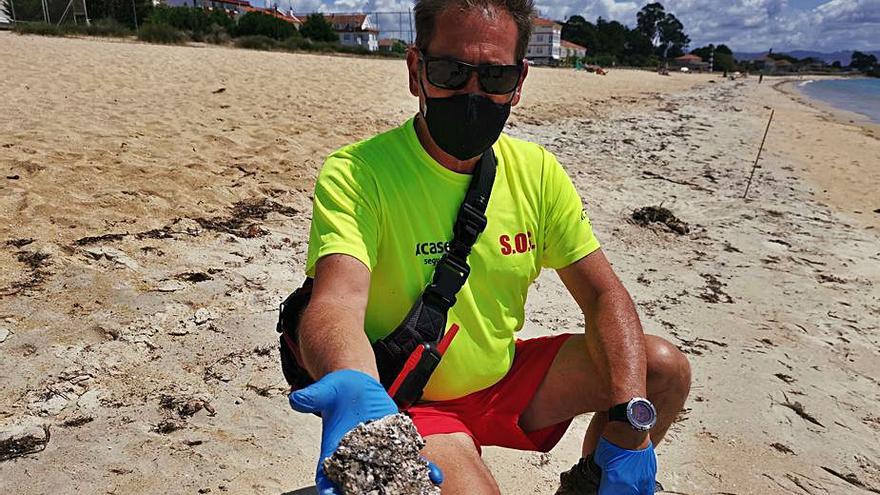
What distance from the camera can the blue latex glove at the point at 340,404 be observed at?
120 centimetres

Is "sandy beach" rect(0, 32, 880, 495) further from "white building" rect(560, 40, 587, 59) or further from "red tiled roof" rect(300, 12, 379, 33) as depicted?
"white building" rect(560, 40, 587, 59)

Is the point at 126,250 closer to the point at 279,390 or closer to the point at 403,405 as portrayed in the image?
the point at 279,390

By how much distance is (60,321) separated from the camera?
9.27 ft

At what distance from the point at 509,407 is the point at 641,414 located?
39 centimetres

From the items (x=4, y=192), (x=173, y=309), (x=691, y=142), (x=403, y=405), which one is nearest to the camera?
(x=403, y=405)

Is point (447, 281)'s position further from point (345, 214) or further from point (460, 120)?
point (460, 120)

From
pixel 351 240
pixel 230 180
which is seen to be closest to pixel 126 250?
pixel 230 180

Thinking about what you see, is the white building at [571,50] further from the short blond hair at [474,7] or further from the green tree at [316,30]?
the short blond hair at [474,7]

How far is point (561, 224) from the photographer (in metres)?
1.91

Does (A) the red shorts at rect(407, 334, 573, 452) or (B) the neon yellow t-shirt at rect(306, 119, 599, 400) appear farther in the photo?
(A) the red shorts at rect(407, 334, 573, 452)

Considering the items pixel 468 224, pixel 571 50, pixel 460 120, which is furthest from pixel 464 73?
pixel 571 50

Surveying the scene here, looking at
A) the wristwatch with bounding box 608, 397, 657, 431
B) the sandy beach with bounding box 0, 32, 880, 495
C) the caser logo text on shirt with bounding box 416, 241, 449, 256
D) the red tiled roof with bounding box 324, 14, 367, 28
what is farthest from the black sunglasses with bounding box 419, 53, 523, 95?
the red tiled roof with bounding box 324, 14, 367, 28

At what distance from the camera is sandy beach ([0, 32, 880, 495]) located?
7.68 ft

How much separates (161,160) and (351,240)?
4.40 metres
